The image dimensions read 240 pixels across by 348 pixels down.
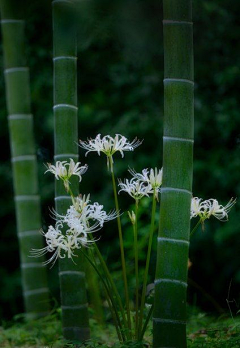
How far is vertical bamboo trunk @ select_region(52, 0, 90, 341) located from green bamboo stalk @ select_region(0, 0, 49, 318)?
0.93 meters

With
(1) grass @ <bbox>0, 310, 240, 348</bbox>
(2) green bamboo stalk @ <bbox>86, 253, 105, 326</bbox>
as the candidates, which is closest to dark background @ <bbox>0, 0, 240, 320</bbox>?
(2) green bamboo stalk @ <bbox>86, 253, 105, 326</bbox>

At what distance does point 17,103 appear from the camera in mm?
4230

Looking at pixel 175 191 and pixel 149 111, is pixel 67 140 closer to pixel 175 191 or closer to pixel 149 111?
pixel 175 191

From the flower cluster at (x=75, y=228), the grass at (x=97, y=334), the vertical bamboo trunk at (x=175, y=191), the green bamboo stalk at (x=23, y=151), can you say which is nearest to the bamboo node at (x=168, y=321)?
the vertical bamboo trunk at (x=175, y=191)

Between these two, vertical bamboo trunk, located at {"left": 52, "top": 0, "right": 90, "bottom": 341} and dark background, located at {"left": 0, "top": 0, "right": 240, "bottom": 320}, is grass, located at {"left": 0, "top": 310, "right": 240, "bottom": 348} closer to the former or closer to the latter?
vertical bamboo trunk, located at {"left": 52, "top": 0, "right": 90, "bottom": 341}

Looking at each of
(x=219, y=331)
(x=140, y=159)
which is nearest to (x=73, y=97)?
(x=219, y=331)

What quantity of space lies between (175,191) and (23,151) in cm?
172

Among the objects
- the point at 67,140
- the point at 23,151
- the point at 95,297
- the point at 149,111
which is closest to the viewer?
the point at 67,140

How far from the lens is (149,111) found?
549cm

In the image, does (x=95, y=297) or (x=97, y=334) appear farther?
(x=95, y=297)

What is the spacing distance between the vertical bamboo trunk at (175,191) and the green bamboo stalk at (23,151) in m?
1.59

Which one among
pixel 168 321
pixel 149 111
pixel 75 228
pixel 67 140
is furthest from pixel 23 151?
pixel 168 321

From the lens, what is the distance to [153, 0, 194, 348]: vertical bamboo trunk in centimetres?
276

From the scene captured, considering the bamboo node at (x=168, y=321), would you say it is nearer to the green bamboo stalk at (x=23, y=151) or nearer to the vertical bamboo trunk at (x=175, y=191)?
the vertical bamboo trunk at (x=175, y=191)
